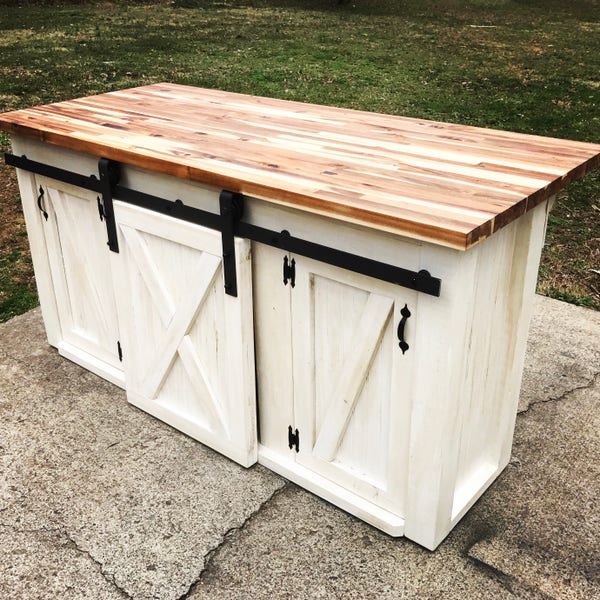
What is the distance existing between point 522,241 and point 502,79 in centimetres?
1038

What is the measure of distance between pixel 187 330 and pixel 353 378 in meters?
1.01

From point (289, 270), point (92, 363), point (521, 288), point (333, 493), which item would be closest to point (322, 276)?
point (289, 270)

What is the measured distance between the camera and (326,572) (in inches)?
121

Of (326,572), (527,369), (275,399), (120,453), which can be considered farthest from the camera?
(527,369)

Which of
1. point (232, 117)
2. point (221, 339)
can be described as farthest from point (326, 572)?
point (232, 117)

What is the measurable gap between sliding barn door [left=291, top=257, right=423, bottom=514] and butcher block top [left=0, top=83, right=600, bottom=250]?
356 millimetres

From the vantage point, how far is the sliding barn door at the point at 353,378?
9.75 feet

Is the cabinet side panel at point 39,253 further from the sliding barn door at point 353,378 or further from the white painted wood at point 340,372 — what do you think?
the sliding barn door at point 353,378

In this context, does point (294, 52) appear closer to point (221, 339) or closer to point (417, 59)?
point (417, 59)

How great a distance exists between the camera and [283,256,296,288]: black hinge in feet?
10.5

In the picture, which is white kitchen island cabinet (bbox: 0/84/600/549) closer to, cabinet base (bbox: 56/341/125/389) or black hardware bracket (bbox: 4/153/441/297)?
black hardware bracket (bbox: 4/153/441/297)

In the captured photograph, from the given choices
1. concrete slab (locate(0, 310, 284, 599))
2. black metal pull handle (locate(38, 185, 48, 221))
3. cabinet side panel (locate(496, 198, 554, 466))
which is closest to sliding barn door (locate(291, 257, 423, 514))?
concrete slab (locate(0, 310, 284, 599))

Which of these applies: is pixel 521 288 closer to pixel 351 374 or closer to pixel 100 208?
pixel 351 374

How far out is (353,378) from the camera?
10.4 ft
